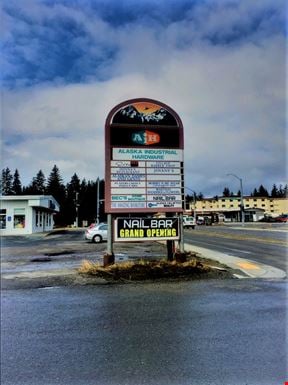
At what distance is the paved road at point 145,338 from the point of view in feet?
12.0

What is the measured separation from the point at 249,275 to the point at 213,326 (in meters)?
4.99

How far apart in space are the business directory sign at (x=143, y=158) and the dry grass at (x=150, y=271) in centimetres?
158

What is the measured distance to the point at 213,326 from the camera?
5.11 meters

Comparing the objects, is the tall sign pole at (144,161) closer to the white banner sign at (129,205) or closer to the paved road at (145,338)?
the white banner sign at (129,205)

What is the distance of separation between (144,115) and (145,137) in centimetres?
67

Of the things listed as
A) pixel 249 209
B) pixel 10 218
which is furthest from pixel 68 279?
pixel 249 209

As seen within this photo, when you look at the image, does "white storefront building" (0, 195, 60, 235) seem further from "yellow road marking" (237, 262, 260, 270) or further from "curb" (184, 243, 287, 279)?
"yellow road marking" (237, 262, 260, 270)

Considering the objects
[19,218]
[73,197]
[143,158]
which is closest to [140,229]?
[143,158]

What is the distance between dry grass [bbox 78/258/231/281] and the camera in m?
9.50

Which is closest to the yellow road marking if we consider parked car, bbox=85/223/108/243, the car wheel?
parked car, bbox=85/223/108/243

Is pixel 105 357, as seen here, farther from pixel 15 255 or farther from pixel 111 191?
pixel 15 255

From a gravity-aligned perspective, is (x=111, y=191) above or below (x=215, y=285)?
above

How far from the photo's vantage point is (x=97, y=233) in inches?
858

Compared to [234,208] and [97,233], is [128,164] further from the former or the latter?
[234,208]
